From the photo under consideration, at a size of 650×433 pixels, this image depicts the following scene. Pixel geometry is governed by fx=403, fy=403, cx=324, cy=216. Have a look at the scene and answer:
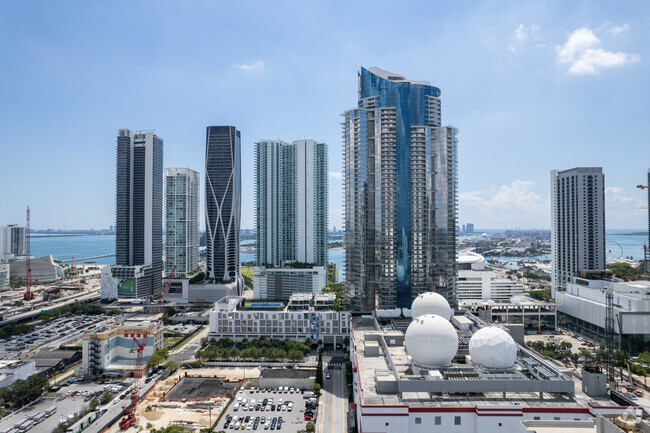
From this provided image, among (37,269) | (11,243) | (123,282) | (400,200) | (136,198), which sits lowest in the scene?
(37,269)

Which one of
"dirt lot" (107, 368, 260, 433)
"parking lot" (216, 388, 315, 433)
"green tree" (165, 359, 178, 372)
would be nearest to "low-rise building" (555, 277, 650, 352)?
"parking lot" (216, 388, 315, 433)

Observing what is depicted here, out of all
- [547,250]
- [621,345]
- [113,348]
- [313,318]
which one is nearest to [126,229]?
[113,348]

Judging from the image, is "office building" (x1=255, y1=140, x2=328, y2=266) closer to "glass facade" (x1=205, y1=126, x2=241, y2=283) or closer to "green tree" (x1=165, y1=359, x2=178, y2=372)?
"glass facade" (x1=205, y1=126, x2=241, y2=283)

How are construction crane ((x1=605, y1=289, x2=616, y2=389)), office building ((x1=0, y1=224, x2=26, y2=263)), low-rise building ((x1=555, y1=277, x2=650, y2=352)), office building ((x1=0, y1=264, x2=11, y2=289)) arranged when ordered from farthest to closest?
office building ((x1=0, y1=224, x2=26, y2=263)) → office building ((x1=0, y1=264, x2=11, y2=289)) → low-rise building ((x1=555, y1=277, x2=650, y2=352)) → construction crane ((x1=605, y1=289, x2=616, y2=389))

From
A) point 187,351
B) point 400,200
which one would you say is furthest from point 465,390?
point 187,351

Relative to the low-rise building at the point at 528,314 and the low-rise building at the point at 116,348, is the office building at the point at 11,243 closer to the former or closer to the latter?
the low-rise building at the point at 116,348

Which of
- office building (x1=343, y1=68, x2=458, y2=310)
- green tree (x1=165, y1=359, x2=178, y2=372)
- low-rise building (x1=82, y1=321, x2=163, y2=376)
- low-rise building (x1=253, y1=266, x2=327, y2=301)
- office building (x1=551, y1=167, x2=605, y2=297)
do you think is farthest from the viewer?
low-rise building (x1=253, y1=266, x2=327, y2=301)

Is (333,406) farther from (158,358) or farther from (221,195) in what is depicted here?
(221,195)
